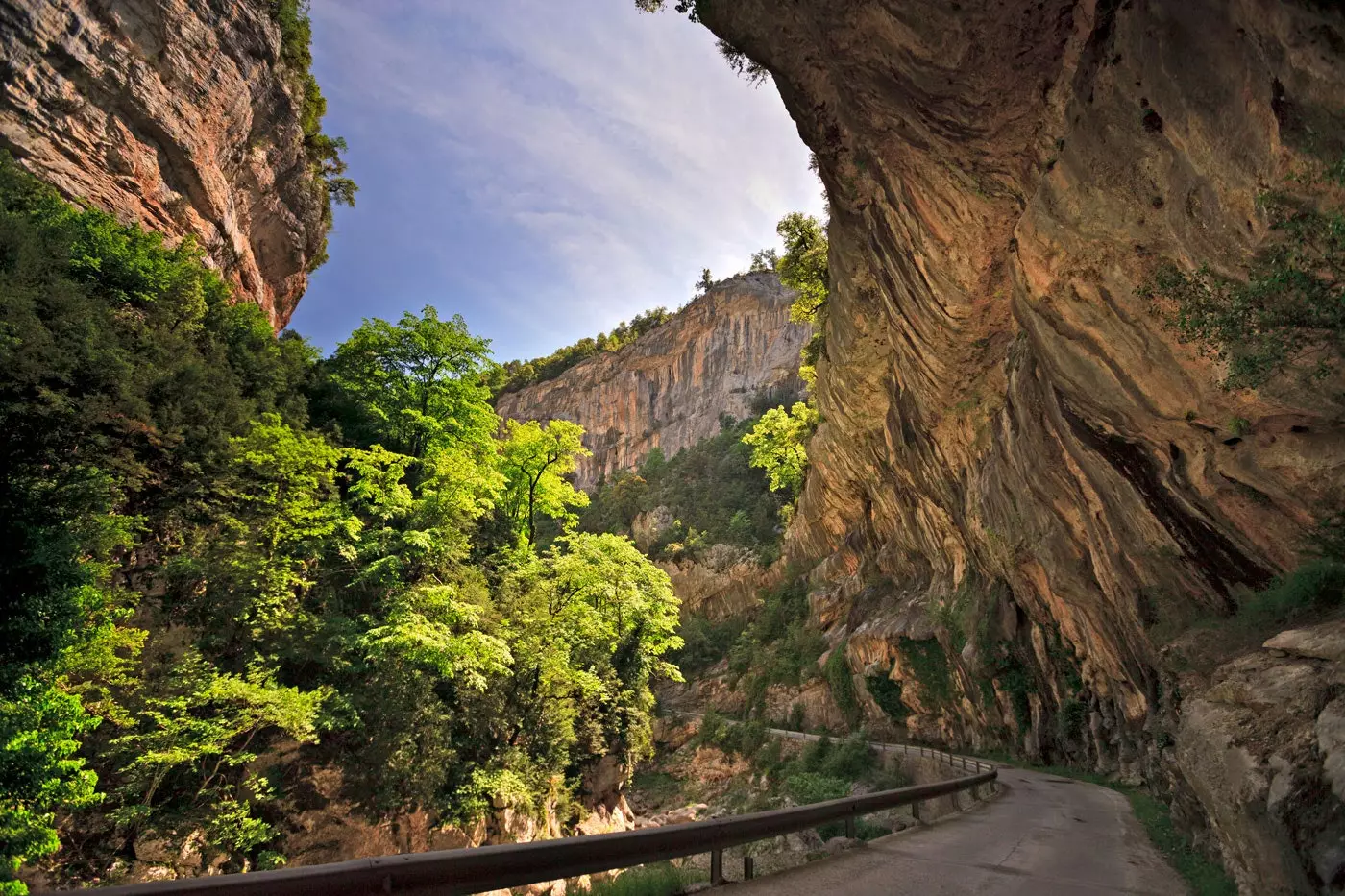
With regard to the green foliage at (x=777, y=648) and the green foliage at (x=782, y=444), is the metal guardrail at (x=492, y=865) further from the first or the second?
the green foliage at (x=782, y=444)

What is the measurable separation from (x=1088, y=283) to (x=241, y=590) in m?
17.5

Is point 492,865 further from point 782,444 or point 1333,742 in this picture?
point 782,444

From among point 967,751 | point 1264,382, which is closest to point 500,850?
point 1264,382

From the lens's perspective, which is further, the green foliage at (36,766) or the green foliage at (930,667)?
the green foliage at (930,667)

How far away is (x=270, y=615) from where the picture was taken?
13.2 metres

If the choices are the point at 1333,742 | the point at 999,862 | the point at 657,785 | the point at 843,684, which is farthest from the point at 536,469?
the point at 843,684

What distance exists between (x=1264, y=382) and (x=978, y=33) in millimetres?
6328

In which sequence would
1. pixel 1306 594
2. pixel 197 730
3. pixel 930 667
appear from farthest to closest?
pixel 930 667 → pixel 197 730 → pixel 1306 594

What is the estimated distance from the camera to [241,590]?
13219mm

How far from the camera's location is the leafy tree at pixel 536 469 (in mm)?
22328

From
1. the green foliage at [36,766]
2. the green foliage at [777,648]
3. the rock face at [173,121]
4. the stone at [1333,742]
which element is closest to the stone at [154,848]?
the green foliage at [36,766]

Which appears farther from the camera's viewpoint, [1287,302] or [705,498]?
[705,498]

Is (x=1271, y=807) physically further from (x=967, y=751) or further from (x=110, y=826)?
(x=967, y=751)

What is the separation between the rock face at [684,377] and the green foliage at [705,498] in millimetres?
6222
